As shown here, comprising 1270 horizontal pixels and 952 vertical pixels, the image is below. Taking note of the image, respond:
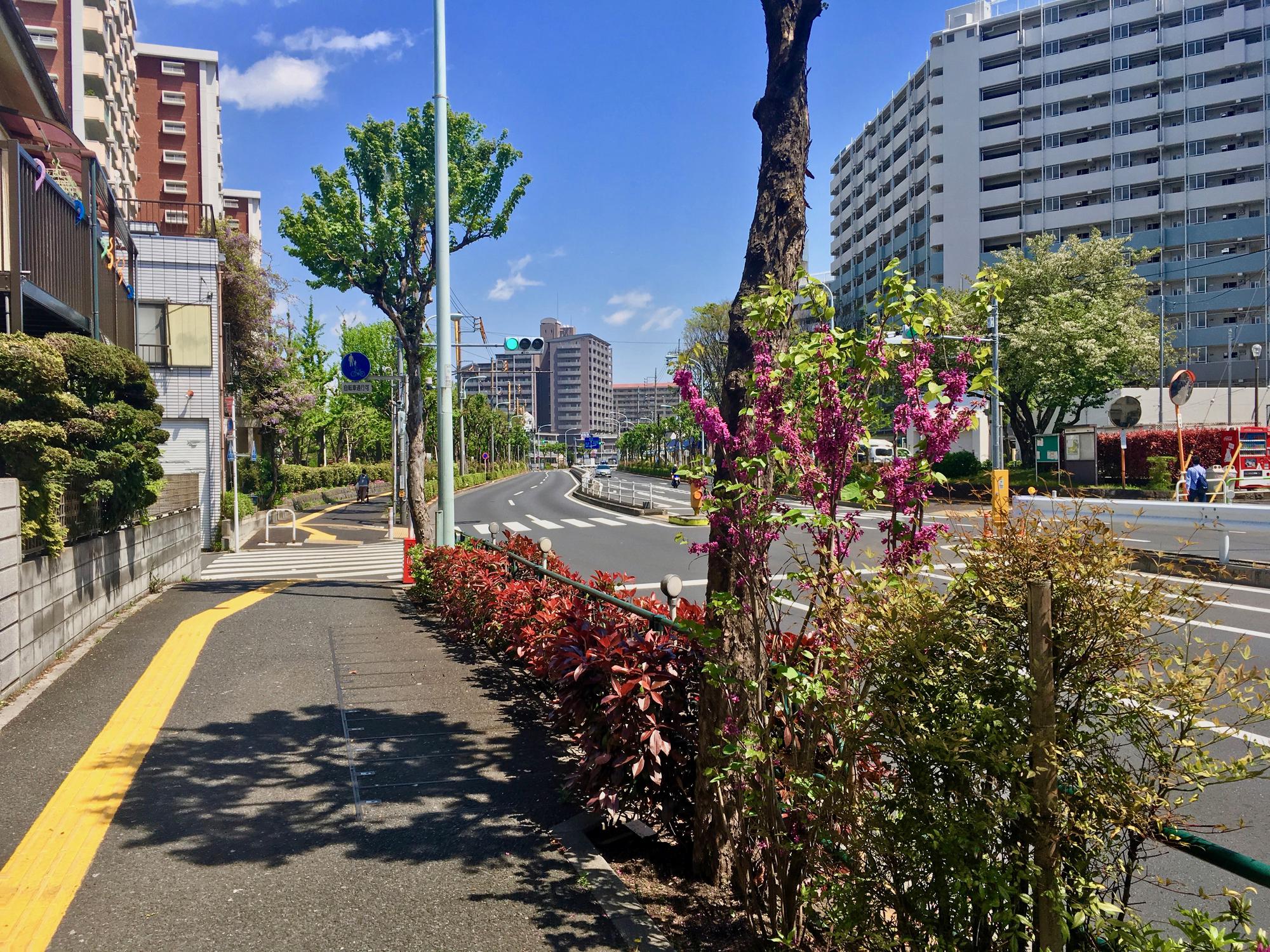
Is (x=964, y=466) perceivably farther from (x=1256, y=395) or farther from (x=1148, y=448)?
(x=1256, y=395)

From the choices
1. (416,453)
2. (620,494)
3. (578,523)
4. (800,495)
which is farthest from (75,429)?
(620,494)

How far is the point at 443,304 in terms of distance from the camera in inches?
451

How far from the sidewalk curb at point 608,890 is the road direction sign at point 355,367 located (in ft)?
46.7

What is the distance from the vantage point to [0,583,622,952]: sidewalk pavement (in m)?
3.36

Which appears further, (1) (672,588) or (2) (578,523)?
(2) (578,523)

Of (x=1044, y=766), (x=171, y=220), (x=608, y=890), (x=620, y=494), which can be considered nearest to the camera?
(x=1044, y=766)

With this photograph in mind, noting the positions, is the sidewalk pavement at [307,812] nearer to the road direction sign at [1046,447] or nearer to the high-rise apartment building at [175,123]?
the road direction sign at [1046,447]

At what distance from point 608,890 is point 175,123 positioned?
6845 centimetres

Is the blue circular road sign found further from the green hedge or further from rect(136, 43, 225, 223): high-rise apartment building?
rect(136, 43, 225, 223): high-rise apartment building

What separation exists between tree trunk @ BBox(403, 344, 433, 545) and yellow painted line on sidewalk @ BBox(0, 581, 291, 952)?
6.60 meters

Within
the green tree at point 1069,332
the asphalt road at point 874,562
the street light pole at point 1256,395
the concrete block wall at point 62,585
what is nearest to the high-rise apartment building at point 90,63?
the asphalt road at point 874,562

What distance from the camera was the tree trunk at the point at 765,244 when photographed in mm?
3551

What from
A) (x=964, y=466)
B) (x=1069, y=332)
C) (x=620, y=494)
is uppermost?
(x=1069, y=332)

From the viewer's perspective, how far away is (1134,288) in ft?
135
